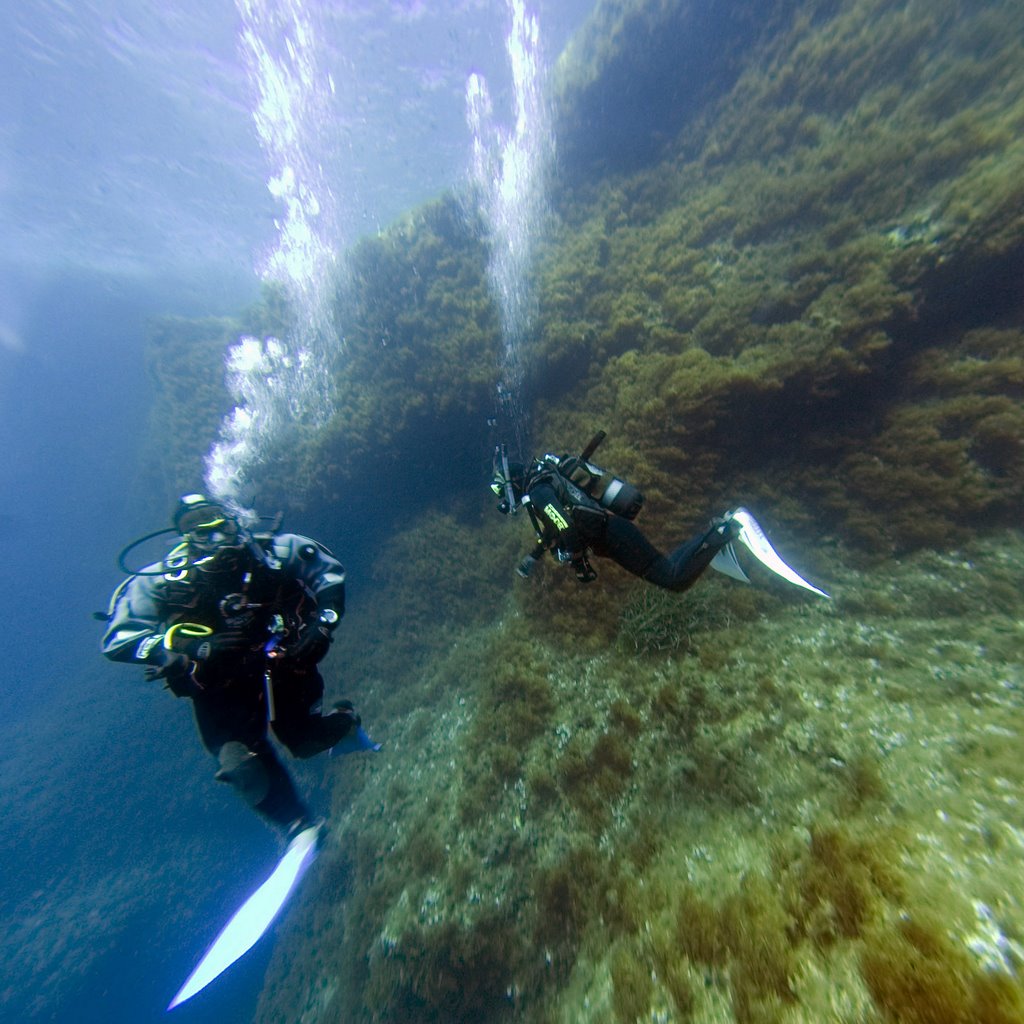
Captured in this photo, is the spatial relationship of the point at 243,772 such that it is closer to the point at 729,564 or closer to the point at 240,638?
the point at 240,638

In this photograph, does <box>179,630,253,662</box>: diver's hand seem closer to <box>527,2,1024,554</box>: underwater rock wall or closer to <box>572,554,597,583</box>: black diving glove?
<box>572,554,597,583</box>: black diving glove

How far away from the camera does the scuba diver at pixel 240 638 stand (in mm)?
3834

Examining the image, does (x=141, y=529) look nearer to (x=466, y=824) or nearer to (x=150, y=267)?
(x=466, y=824)

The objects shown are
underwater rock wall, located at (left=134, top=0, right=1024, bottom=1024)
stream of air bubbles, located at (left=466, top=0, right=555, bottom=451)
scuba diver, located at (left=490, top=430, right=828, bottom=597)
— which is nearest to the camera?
underwater rock wall, located at (left=134, top=0, right=1024, bottom=1024)

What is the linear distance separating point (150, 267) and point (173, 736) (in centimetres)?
4409

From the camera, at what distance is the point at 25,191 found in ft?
92.1

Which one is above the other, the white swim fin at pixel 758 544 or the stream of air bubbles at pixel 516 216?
the stream of air bubbles at pixel 516 216

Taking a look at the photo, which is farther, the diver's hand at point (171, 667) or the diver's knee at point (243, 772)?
the diver's knee at point (243, 772)

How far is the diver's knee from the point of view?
12.6ft

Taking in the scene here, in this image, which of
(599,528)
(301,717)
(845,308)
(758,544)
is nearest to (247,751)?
(301,717)

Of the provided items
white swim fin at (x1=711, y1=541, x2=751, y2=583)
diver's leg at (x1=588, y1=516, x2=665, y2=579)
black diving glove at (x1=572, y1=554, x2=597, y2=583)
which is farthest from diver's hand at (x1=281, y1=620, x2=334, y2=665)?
white swim fin at (x1=711, y1=541, x2=751, y2=583)

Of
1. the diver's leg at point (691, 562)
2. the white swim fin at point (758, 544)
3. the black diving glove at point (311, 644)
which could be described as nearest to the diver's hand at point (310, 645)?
the black diving glove at point (311, 644)

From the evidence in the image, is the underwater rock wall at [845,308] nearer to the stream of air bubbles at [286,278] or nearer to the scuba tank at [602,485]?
the scuba tank at [602,485]

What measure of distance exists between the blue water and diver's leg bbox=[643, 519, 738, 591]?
12.0 m
